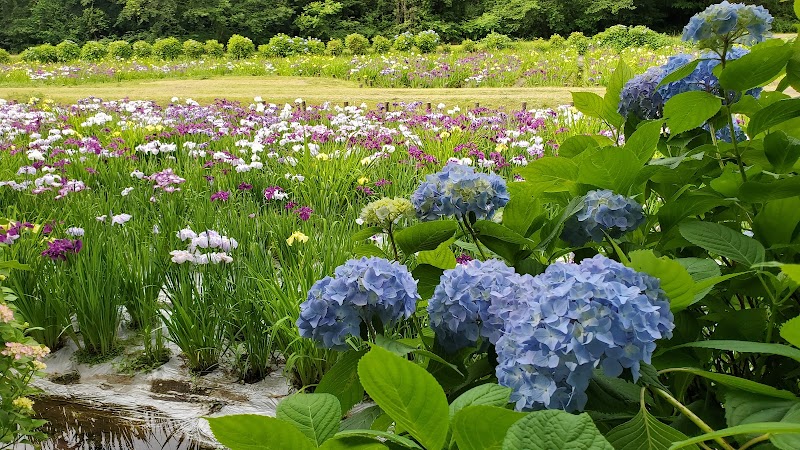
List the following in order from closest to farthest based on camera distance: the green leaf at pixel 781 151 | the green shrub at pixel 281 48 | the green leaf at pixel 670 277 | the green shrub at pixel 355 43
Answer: the green leaf at pixel 670 277 < the green leaf at pixel 781 151 < the green shrub at pixel 355 43 < the green shrub at pixel 281 48

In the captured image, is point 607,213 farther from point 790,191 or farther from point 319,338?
point 319,338

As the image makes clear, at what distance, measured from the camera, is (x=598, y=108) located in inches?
50.9

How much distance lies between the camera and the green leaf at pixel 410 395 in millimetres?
447

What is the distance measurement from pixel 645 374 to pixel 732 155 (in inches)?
28.9

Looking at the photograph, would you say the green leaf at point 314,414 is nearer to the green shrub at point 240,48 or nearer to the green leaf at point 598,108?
the green leaf at point 598,108

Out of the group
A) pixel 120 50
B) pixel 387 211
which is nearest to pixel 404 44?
pixel 120 50

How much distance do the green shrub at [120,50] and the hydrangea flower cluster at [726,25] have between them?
19.7 metres

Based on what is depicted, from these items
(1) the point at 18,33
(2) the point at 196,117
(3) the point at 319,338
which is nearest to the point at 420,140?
(2) the point at 196,117

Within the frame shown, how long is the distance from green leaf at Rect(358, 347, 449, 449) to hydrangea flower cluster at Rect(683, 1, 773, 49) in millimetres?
848

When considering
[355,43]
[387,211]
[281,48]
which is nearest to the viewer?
[387,211]

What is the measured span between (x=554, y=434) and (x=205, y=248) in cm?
233

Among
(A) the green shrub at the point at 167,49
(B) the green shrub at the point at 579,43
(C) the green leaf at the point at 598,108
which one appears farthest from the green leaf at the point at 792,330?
(A) the green shrub at the point at 167,49

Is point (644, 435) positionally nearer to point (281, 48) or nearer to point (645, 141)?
point (645, 141)

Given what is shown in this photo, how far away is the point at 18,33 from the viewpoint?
25156mm
